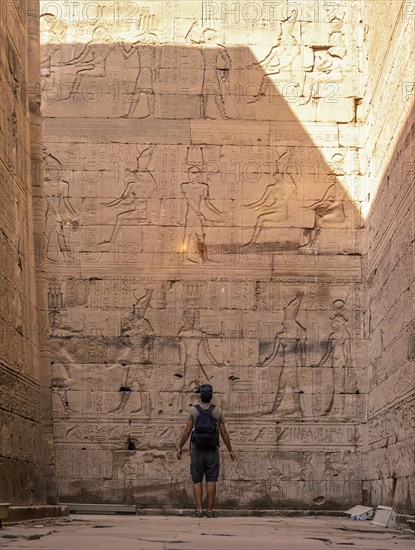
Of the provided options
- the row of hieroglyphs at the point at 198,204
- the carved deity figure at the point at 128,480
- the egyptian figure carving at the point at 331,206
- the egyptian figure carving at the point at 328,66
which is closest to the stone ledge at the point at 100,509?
the carved deity figure at the point at 128,480

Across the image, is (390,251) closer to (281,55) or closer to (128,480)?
(281,55)

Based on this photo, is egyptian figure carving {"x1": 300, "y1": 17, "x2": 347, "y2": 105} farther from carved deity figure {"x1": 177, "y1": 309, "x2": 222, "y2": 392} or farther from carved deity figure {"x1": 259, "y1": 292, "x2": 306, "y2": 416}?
carved deity figure {"x1": 177, "y1": 309, "x2": 222, "y2": 392}

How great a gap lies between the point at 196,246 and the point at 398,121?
3427 mm

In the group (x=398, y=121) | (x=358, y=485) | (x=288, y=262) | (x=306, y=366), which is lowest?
(x=358, y=485)

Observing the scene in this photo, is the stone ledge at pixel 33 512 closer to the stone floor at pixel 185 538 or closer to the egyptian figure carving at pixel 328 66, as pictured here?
the stone floor at pixel 185 538

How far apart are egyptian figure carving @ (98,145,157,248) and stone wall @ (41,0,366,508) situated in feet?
0.08

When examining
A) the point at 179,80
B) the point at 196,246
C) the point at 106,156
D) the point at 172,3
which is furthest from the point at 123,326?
the point at 172,3

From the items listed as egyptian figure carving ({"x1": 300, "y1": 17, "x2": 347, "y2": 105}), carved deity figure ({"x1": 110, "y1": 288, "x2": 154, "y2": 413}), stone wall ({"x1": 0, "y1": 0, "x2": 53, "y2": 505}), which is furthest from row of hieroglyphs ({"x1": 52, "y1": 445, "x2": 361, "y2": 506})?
egyptian figure carving ({"x1": 300, "y1": 17, "x2": 347, "y2": 105})

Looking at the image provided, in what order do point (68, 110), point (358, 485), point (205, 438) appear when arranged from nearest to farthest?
point (205, 438), point (358, 485), point (68, 110)

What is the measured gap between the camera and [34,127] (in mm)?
10320

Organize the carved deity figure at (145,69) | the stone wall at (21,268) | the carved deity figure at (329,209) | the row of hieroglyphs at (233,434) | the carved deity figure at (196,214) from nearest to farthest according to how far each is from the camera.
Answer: the stone wall at (21,268), the row of hieroglyphs at (233,434), the carved deity figure at (196,214), the carved deity figure at (329,209), the carved deity figure at (145,69)

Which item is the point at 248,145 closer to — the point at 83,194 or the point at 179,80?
the point at 179,80

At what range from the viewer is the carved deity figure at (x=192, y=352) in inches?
518

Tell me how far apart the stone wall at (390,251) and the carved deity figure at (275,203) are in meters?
1.03
